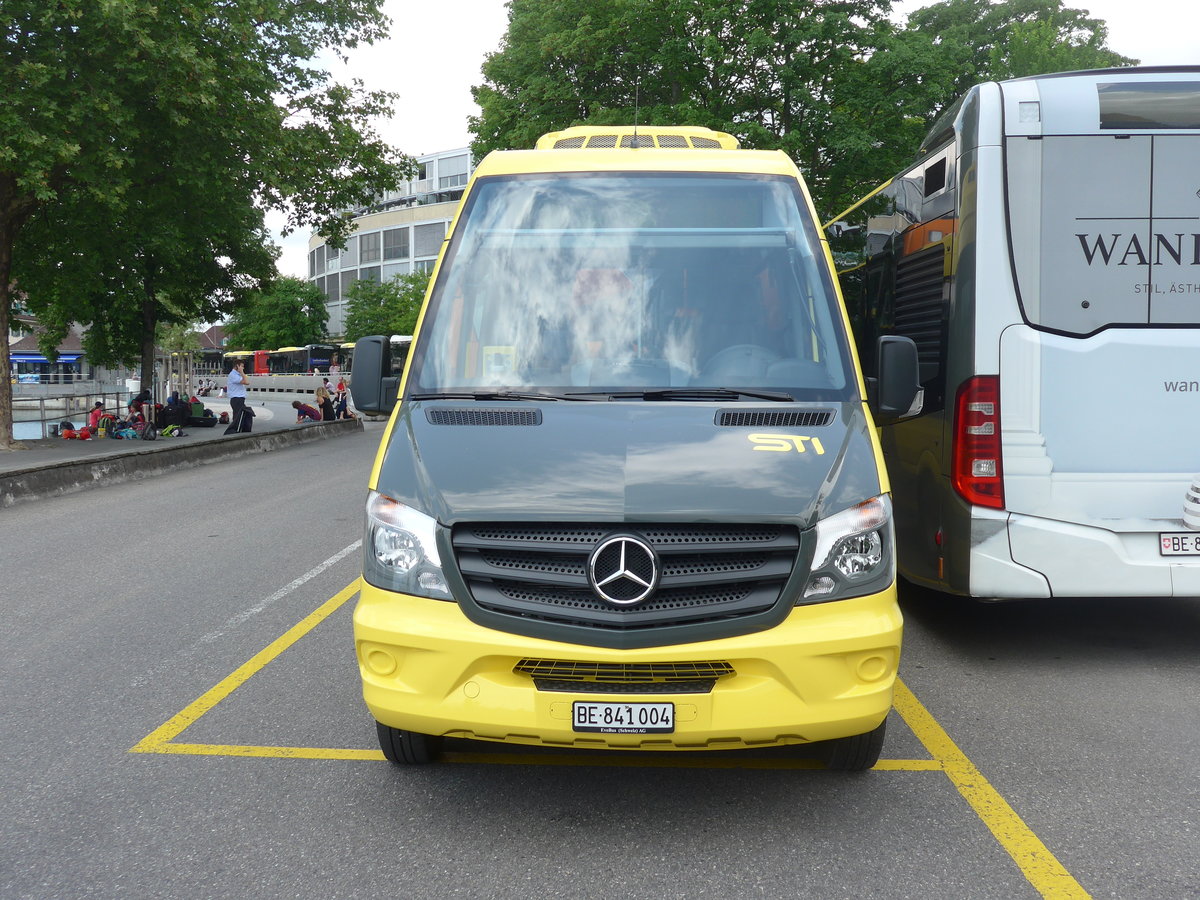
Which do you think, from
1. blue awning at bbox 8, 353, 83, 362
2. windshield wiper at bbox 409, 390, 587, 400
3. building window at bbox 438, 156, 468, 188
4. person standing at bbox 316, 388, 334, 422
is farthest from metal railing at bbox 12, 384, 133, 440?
building window at bbox 438, 156, 468, 188

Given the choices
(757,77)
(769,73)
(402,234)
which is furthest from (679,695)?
(402,234)

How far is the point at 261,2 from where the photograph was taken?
781 inches

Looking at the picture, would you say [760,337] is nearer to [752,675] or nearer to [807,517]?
[807,517]

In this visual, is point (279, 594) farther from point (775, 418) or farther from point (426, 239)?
point (426, 239)

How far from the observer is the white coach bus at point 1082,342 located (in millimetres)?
5438

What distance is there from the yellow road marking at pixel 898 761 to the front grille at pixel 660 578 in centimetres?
97

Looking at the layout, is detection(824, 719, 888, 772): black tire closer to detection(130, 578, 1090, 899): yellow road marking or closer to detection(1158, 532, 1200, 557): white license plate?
detection(130, 578, 1090, 899): yellow road marking

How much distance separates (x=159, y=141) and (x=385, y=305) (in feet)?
219

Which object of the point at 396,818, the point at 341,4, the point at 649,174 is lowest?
the point at 396,818

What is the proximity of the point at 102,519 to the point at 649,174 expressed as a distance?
29.2 feet

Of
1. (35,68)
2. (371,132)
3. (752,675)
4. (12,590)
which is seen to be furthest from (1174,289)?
(371,132)

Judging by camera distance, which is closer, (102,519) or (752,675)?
(752,675)

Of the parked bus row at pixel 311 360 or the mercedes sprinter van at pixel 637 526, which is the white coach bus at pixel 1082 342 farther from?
Answer: the parked bus row at pixel 311 360

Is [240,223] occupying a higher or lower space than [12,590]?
higher
